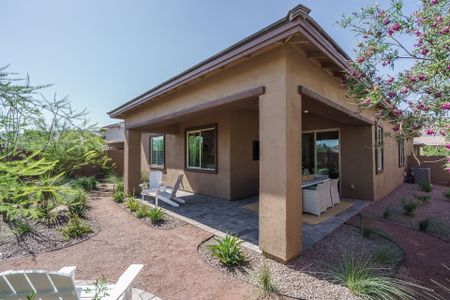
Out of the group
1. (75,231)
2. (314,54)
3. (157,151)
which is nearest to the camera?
(314,54)

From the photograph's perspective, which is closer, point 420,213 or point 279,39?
point 279,39

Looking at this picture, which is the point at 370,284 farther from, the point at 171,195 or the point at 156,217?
the point at 171,195

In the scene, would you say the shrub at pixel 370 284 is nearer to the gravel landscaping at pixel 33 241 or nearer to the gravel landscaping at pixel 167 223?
the gravel landscaping at pixel 167 223

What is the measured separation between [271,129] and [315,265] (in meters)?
2.43

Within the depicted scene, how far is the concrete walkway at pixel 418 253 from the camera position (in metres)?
3.56

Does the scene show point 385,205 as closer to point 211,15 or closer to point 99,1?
point 211,15

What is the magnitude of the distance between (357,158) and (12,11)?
10361mm

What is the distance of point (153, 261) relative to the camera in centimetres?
403

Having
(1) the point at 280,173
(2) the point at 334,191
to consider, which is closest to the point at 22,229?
(1) the point at 280,173

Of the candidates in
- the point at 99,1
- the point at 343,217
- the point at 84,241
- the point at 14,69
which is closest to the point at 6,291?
the point at 14,69

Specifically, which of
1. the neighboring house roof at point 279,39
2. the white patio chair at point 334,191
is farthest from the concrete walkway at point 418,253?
the neighboring house roof at point 279,39

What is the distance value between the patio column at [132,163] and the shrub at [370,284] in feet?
27.0

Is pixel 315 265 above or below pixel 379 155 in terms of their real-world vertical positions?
below

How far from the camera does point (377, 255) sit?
4.02 m
